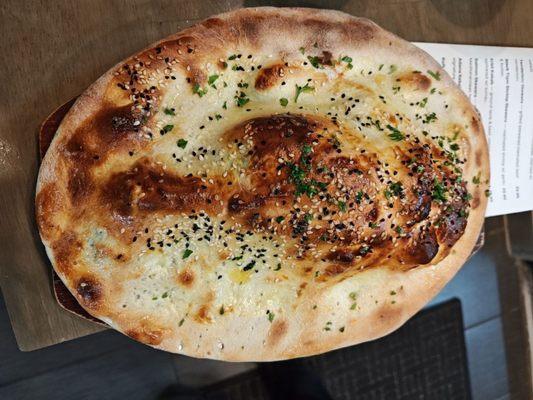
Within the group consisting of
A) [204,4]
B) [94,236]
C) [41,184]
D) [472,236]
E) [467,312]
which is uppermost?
[204,4]

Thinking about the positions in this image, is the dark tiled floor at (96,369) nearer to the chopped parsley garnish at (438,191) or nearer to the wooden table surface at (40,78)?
the wooden table surface at (40,78)

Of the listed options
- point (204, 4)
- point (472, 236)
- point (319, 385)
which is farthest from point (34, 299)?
point (472, 236)

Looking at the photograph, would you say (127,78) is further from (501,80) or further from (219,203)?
(501,80)

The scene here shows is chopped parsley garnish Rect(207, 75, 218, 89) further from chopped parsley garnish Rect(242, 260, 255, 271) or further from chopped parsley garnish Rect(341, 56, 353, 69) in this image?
chopped parsley garnish Rect(242, 260, 255, 271)

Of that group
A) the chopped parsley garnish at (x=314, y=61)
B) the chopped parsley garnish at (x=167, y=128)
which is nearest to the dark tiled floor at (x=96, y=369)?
the chopped parsley garnish at (x=167, y=128)

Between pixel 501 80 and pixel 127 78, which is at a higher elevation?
pixel 127 78
